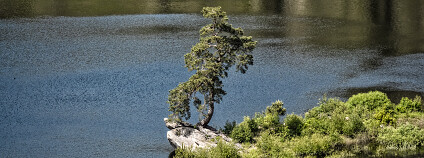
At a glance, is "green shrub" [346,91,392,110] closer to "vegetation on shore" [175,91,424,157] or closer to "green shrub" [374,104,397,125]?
"vegetation on shore" [175,91,424,157]

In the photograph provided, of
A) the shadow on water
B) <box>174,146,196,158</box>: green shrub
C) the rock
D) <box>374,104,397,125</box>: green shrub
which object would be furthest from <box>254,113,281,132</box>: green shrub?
the shadow on water

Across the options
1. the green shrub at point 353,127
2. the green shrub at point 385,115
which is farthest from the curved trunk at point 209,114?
the green shrub at point 385,115

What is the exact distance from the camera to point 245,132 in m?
29.5

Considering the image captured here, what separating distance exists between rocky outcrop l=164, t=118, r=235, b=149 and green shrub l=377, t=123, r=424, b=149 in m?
7.70

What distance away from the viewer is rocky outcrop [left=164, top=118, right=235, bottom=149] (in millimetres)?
29325

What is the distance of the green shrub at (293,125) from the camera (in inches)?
1179

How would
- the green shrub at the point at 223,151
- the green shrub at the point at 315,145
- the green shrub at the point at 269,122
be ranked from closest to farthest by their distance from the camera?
the green shrub at the point at 223,151 → the green shrub at the point at 315,145 → the green shrub at the point at 269,122

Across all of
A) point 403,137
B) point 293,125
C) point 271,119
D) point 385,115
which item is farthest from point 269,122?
point 403,137

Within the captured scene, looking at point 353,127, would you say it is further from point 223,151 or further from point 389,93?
point 389,93

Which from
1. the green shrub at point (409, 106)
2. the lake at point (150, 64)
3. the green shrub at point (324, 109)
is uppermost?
the green shrub at point (409, 106)

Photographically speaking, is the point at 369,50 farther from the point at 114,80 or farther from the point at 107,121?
the point at 107,121

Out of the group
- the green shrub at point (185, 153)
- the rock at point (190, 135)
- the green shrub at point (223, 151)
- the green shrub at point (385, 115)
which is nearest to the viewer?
the green shrub at point (223, 151)

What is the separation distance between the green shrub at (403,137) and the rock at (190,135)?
7277mm

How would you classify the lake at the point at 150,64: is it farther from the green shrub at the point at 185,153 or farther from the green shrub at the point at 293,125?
the green shrub at the point at 293,125
